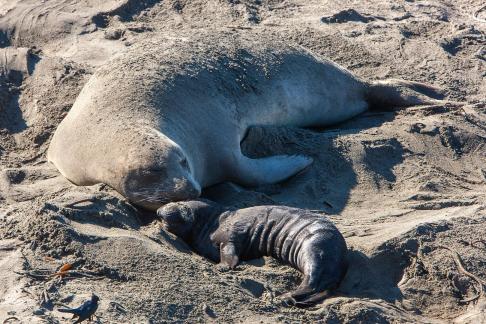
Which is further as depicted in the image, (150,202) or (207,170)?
(207,170)

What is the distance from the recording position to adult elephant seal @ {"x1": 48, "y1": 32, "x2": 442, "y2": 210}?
6590mm

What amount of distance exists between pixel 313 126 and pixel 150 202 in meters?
2.56

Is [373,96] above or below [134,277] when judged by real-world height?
below

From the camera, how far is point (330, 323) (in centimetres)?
507

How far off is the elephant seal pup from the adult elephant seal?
31cm

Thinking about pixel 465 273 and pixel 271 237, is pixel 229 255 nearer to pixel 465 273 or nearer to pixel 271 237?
pixel 271 237

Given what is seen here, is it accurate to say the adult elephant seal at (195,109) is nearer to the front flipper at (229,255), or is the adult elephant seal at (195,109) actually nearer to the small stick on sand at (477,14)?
the front flipper at (229,255)

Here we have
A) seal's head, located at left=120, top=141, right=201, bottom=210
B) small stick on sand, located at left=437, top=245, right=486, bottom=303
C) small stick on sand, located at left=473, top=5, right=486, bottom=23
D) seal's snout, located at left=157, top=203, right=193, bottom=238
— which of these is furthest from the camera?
small stick on sand, located at left=473, top=5, right=486, bottom=23

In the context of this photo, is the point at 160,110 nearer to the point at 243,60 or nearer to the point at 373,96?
the point at 243,60

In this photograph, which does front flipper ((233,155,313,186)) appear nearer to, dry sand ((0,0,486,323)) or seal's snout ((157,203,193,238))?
dry sand ((0,0,486,323))

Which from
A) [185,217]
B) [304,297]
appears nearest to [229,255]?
[185,217]

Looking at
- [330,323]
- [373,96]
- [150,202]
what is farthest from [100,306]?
[373,96]

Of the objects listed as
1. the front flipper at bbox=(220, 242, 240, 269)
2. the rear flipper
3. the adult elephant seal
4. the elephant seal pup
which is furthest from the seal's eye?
the rear flipper

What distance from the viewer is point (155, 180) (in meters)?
6.44
